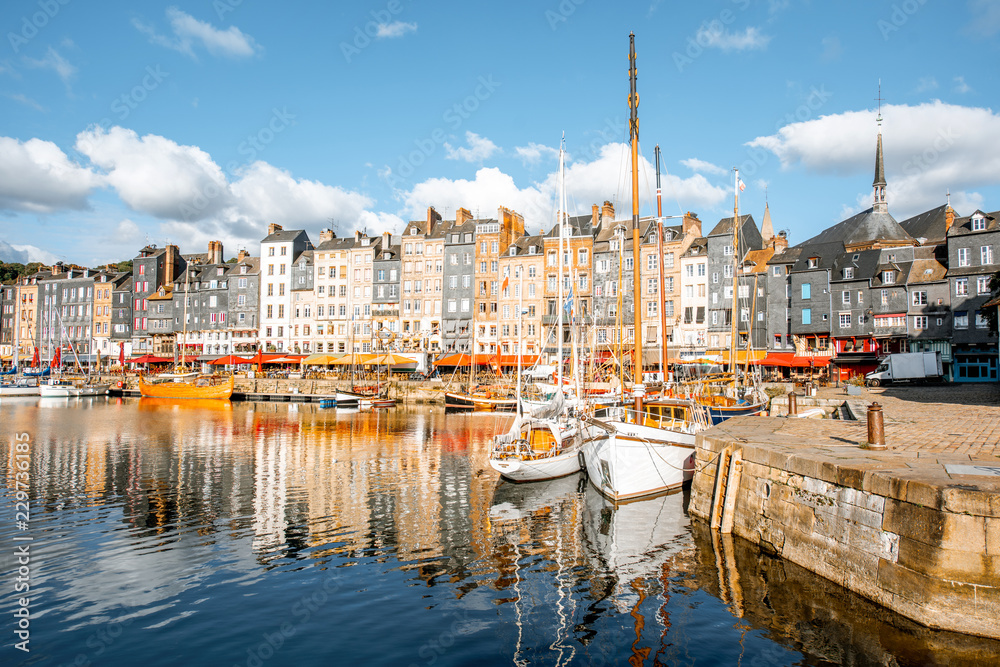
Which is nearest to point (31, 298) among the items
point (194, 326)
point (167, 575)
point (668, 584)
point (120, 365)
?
point (120, 365)

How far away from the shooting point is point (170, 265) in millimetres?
97500

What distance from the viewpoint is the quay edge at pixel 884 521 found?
28.6 feet

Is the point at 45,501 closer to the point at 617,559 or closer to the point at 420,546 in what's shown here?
the point at 420,546

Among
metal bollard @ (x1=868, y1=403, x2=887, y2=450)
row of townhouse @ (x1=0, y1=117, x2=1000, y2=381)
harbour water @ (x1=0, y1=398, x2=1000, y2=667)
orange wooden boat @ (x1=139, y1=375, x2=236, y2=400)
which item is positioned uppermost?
row of townhouse @ (x1=0, y1=117, x2=1000, y2=381)

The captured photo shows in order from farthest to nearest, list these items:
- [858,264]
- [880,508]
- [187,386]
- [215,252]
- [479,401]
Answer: [215,252] → [187,386] → [858,264] → [479,401] → [880,508]

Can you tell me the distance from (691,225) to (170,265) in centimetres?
7750

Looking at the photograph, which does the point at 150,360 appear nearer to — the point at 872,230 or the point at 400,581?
the point at 400,581

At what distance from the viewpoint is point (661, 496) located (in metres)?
20.3

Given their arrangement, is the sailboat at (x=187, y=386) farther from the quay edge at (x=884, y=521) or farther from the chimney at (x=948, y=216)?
the chimney at (x=948, y=216)

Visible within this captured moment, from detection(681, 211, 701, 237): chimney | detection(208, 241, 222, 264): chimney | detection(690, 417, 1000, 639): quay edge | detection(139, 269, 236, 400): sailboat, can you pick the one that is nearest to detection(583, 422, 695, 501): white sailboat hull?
detection(690, 417, 1000, 639): quay edge

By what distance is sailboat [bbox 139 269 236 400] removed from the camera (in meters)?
66.8

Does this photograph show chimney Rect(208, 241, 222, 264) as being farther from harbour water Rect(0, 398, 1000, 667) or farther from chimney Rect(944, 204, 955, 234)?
chimney Rect(944, 204, 955, 234)

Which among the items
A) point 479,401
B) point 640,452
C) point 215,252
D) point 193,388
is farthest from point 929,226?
point 215,252

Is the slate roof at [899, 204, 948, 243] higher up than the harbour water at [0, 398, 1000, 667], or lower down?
higher up
